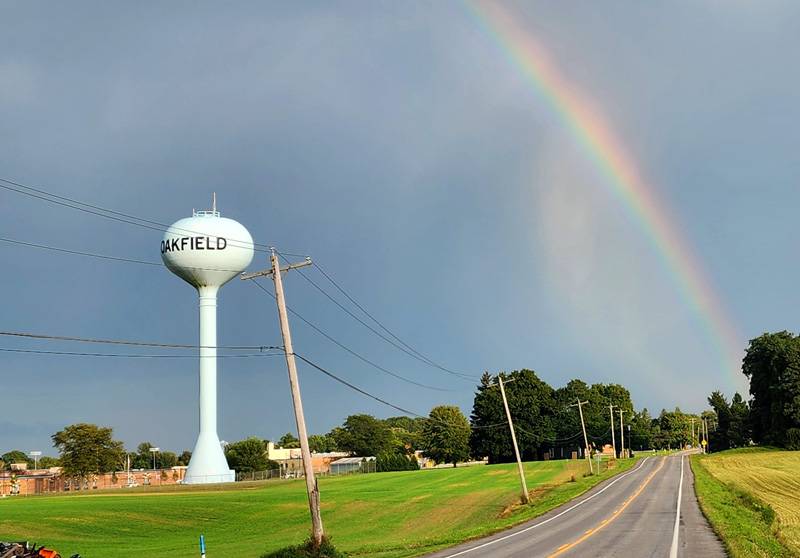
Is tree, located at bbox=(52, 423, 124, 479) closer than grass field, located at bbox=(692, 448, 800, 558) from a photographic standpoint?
No

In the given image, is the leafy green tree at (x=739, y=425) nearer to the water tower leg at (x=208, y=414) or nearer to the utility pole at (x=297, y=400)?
the water tower leg at (x=208, y=414)

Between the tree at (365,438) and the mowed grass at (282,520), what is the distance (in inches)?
4169

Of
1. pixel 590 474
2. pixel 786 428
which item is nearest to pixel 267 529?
pixel 590 474

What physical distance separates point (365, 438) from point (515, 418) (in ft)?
208

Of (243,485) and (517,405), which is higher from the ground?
(517,405)

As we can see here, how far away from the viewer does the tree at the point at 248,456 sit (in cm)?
15450

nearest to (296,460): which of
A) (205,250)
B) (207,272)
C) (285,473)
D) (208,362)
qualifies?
(285,473)

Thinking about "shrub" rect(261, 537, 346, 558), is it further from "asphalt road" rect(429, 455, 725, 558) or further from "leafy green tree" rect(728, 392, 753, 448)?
"leafy green tree" rect(728, 392, 753, 448)

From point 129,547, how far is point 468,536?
21.1 meters

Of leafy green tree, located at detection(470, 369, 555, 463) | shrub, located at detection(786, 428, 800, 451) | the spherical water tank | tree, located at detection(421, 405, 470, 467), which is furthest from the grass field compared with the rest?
tree, located at detection(421, 405, 470, 467)

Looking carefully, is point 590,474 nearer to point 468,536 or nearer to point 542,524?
point 542,524

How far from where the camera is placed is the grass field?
2703cm

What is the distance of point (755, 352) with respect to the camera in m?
131

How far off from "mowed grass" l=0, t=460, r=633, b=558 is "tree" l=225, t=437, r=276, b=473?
74129mm
